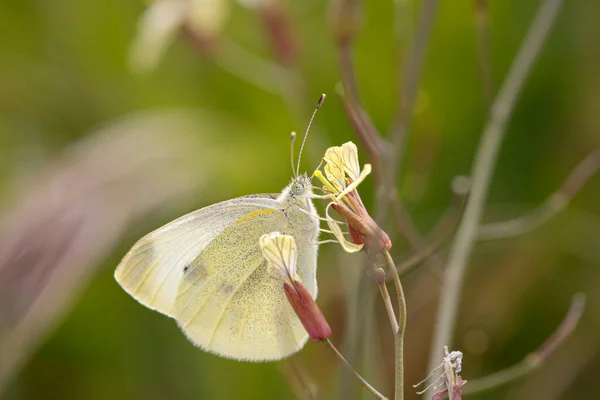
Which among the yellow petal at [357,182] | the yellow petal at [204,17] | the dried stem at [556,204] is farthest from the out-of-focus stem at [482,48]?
the yellow petal at [204,17]

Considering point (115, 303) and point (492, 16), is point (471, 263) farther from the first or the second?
point (115, 303)

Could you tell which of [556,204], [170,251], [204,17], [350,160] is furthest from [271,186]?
[350,160]

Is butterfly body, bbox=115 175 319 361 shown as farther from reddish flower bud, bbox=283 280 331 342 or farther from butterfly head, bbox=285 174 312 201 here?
reddish flower bud, bbox=283 280 331 342

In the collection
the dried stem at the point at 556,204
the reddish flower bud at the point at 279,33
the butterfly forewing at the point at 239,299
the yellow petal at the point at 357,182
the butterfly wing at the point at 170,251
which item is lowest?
the dried stem at the point at 556,204

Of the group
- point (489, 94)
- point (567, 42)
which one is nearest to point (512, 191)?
point (567, 42)

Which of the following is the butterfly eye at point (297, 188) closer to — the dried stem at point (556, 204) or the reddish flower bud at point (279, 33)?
the dried stem at point (556, 204)

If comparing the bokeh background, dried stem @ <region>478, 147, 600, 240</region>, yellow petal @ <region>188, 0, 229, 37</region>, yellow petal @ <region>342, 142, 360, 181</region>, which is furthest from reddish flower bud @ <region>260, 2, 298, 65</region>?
yellow petal @ <region>342, 142, 360, 181</region>
